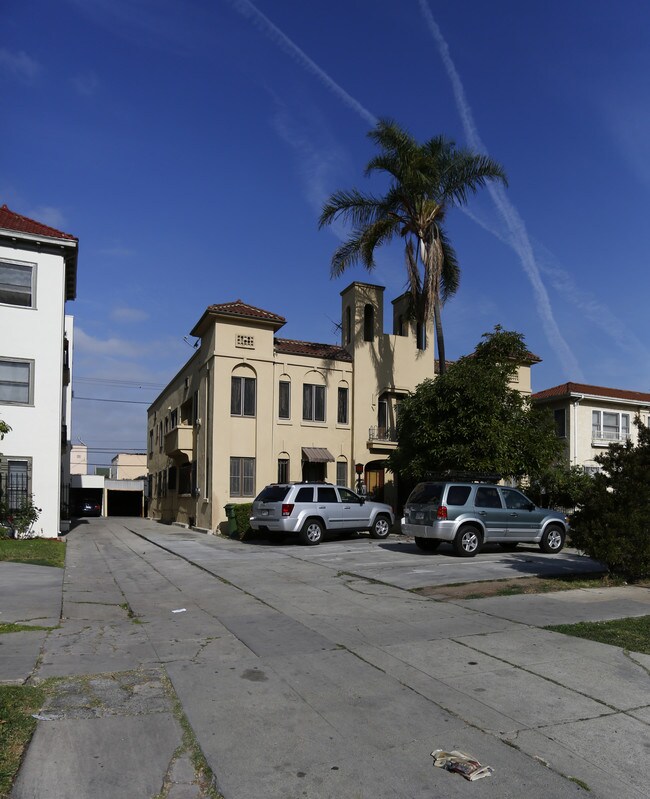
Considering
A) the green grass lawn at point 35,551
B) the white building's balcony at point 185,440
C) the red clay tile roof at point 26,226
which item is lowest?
the green grass lawn at point 35,551

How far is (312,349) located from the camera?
93.4 ft

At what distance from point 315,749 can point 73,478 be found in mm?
57370

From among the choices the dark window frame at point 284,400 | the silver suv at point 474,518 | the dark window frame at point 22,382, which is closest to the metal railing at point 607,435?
the dark window frame at point 284,400

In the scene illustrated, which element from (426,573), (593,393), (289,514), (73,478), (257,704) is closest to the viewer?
(257,704)

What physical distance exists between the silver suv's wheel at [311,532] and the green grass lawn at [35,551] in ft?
21.2

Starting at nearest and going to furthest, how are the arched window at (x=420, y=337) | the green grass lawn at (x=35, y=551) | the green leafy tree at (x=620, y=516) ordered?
the green leafy tree at (x=620, y=516) < the green grass lawn at (x=35, y=551) < the arched window at (x=420, y=337)

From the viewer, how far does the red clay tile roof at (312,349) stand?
27.6 m

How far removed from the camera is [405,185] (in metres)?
26.5

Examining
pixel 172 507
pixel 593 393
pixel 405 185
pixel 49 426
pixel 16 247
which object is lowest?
pixel 172 507

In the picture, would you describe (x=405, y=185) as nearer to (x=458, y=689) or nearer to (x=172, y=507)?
(x=172, y=507)

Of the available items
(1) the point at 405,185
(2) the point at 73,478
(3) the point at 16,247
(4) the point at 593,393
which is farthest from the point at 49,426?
(2) the point at 73,478

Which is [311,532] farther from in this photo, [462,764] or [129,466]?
[129,466]

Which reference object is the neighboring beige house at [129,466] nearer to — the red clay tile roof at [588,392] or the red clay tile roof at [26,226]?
the red clay tile roof at [588,392]

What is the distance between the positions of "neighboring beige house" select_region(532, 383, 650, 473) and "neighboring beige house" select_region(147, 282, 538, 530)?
14.5m
